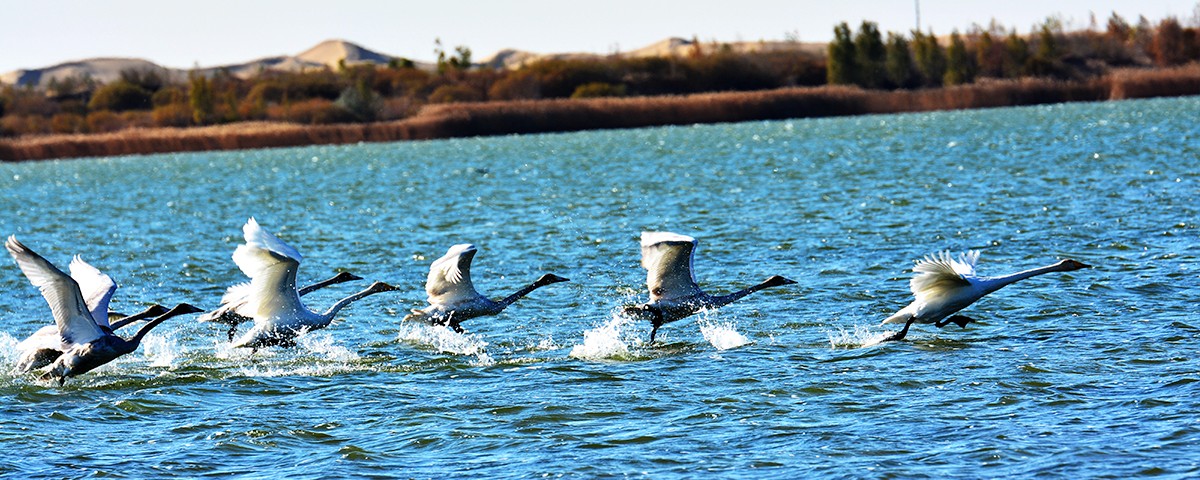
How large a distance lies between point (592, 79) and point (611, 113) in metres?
21.7

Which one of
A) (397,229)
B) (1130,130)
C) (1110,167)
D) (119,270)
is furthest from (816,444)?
(1130,130)

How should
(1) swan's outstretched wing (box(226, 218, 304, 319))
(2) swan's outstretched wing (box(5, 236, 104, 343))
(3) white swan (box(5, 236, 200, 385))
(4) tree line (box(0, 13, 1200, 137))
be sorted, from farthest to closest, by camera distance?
(4) tree line (box(0, 13, 1200, 137))
(1) swan's outstretched wing (box(226, 218, 304, 319))
(3) white swan (box(5, 236, 200, 385))
(2) swan's outstretched wing (box(5, 236, 104, 343))

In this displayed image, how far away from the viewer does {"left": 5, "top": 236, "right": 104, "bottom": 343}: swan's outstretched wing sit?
11.6m

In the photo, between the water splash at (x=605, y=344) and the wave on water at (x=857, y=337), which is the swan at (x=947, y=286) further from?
the water splash at (x=605, y=344)

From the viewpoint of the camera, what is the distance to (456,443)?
10734mm

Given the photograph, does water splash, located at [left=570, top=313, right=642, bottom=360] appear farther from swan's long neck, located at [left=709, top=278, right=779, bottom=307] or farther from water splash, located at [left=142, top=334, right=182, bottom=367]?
water splash, located at [left=142, top=334, right=182, bottom=367]

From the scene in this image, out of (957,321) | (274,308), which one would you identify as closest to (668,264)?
(957,321)

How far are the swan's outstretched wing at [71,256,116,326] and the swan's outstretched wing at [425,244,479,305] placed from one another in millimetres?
3089

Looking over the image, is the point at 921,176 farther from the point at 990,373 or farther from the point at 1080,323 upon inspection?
the point at 990,373

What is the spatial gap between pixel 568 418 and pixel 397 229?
57.9ft

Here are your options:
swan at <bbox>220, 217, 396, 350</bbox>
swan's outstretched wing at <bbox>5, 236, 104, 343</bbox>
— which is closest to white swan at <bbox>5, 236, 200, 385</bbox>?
swan's outstretched wing at <bbox>5, 236, 104, 343</bbox>

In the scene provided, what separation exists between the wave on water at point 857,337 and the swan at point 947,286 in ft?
0.65

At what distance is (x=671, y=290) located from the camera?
47.6 ft

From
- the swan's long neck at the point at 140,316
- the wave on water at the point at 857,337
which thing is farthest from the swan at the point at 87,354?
the wave on water at the point at 857,337
